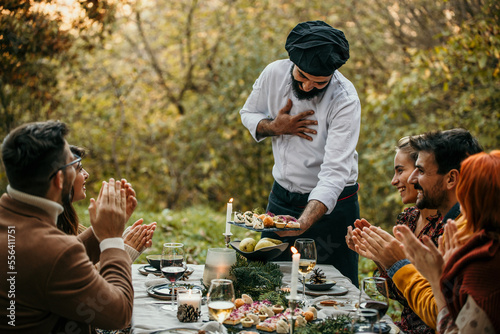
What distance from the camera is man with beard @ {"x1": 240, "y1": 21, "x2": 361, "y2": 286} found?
283 cm

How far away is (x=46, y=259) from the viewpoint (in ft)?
5.06

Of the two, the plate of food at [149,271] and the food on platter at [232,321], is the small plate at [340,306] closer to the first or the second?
the food on platter at [232,321]

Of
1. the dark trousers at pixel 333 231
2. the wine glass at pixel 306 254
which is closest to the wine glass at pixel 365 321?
the wine glass at pixel 306 254

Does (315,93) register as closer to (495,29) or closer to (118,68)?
(495,29)

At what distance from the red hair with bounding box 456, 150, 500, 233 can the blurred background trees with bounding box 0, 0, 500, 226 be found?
431 cm

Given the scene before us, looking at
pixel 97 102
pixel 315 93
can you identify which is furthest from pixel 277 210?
pixel 97 102

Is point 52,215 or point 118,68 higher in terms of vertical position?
point 118,68

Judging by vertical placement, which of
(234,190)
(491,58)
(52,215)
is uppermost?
(491,58)

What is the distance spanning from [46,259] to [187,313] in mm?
591

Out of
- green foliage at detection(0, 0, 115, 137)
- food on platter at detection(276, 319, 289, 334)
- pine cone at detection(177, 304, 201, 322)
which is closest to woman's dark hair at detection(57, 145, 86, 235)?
pine cone at detection(177, 304, 201, 322)

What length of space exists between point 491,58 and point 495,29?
2.34ft

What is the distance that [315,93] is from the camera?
3.08 m

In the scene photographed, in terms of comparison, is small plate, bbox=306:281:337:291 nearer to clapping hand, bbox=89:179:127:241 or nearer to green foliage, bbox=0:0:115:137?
clapping hand, bbox=89:179:127:241

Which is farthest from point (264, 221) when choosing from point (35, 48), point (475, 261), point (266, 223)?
point (35, 48)
